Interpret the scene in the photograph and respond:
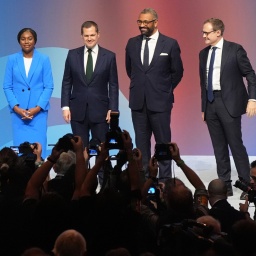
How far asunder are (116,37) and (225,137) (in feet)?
8.68

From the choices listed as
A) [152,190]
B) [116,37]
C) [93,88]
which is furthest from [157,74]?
[152,190]

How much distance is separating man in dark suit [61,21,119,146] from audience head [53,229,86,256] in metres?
3.89

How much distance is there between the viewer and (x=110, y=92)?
7.84 m

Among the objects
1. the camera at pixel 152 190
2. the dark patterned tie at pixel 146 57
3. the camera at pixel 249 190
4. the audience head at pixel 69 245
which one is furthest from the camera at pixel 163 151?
the dark patterned tie at pixel 146 57

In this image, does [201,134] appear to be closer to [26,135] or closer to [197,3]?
[197,3]

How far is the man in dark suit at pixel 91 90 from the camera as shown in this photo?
7.82m

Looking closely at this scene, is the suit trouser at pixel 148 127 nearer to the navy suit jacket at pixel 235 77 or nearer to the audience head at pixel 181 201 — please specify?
the navy suit jacket at pixel 235 77

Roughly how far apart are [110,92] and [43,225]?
12.0ft

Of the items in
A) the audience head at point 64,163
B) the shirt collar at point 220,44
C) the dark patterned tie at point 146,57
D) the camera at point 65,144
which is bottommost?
the audience head at point 64,163

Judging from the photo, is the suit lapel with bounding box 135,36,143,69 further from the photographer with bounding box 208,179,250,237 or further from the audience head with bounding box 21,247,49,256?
the audience head with bounding box 21,247,49,256

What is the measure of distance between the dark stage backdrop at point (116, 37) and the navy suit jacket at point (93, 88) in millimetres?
2026

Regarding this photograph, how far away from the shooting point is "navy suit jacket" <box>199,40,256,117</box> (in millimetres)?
7504

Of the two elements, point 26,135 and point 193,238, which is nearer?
point 193,238

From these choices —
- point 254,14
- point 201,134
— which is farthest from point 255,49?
point 201,134
